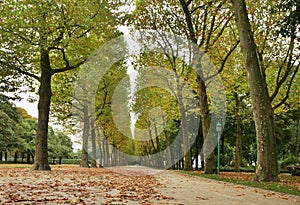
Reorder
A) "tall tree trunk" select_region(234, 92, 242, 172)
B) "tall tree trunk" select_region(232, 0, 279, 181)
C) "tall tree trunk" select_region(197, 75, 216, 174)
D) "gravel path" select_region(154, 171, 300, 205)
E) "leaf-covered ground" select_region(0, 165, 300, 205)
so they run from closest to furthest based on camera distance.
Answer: "leaf-covered ground" select_region(0, 165, 300, 205), "gravel path" select_region(154, 171, 300, 205), "tall tree trunk" select_region(232, 0, 279, 181), "tall tree trunk" select_region(197, 75, 216, 174), "tall tree trunk" select_region(234, 92, 242, 172)

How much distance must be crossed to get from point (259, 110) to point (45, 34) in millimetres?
11718

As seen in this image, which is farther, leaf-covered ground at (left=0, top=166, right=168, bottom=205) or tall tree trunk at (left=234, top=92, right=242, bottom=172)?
tall tree trunk at (left=234, top=92, right=242, bottom=172)

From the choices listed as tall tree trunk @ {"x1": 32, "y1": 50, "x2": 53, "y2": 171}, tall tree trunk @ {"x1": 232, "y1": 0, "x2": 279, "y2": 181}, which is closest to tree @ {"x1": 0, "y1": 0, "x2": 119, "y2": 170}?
tall tree trunk @ {"x1": 32, "y1": 50, "x2": 53, "y2": 171}

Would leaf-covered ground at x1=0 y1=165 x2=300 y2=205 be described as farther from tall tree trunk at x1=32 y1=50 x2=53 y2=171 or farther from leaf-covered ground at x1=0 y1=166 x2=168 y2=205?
tall tree trunk at x1=32 y1=50 x2=53 y2=171

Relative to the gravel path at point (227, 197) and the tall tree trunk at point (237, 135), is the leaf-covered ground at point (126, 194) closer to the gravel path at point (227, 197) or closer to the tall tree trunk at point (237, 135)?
the gravel path at point (227, 197)

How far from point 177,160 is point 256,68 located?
131 feet

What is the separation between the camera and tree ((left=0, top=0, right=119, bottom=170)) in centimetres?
1875

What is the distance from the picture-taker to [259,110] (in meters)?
14.2

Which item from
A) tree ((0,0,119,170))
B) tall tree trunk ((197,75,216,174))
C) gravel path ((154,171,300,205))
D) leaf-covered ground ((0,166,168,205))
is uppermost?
tree ((0,0,119,170))

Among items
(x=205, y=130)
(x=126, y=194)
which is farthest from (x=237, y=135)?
(x=126, y=194)

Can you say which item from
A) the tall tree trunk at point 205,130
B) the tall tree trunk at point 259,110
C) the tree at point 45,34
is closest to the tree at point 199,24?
the tall tree trunk at point 205,130

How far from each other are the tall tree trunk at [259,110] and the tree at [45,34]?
28.8 feet

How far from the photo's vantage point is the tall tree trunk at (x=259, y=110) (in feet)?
45.5

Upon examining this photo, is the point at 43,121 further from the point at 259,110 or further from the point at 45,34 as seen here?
the point at 259,110
